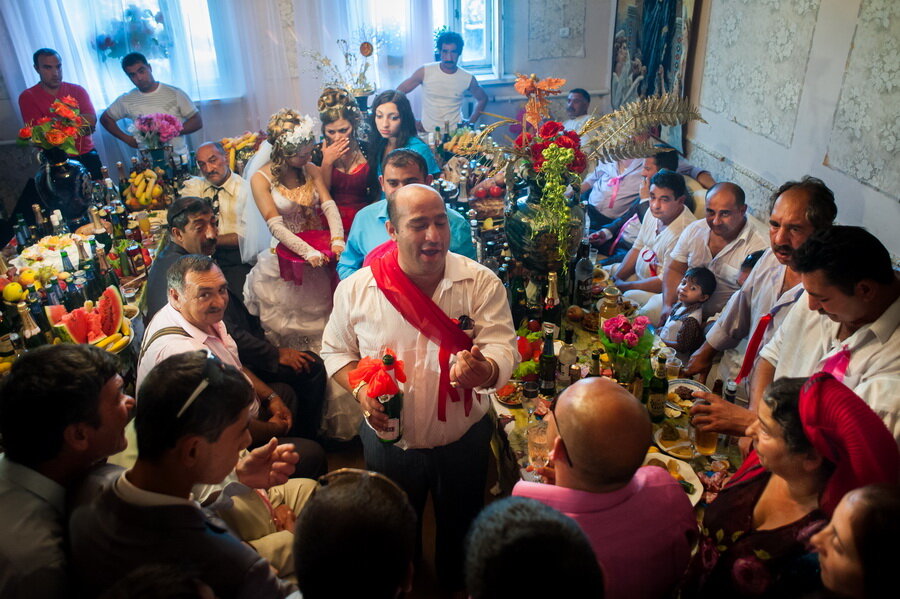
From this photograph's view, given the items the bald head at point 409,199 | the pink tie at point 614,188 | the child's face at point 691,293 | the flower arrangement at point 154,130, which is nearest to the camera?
the bald head at point 409,199

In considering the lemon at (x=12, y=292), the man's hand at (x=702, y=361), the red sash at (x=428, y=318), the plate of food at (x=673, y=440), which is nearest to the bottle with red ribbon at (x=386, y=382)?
the red sash at (x=428, y=318)

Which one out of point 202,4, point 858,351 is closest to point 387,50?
point 202,4

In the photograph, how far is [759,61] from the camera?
4863mm

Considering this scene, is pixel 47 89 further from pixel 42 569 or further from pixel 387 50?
pixel 42 569

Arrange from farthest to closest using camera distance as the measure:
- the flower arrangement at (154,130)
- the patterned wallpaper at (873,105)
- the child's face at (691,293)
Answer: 1. the flower arrangement at (154,130)
2. the child's face at (691,293)
3. the patterned wallpaper at (873,105)

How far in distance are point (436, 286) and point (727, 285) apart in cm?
226

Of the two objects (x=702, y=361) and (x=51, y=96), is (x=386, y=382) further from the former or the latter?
(x=51, y=96)

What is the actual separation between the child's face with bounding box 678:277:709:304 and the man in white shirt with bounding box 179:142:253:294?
2.86m

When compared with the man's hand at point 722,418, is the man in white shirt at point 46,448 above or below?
above

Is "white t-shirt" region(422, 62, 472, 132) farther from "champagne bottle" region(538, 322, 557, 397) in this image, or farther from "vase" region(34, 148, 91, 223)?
"champagne bottle" region(538, 322, 557, 397)

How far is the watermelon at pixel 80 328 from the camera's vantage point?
2.77 m

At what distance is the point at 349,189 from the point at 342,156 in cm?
23

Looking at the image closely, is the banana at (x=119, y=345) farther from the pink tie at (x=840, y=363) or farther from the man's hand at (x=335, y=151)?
the pink tie at (x=840, y=363)

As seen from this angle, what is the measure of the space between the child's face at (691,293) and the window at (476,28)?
18.3 ft
